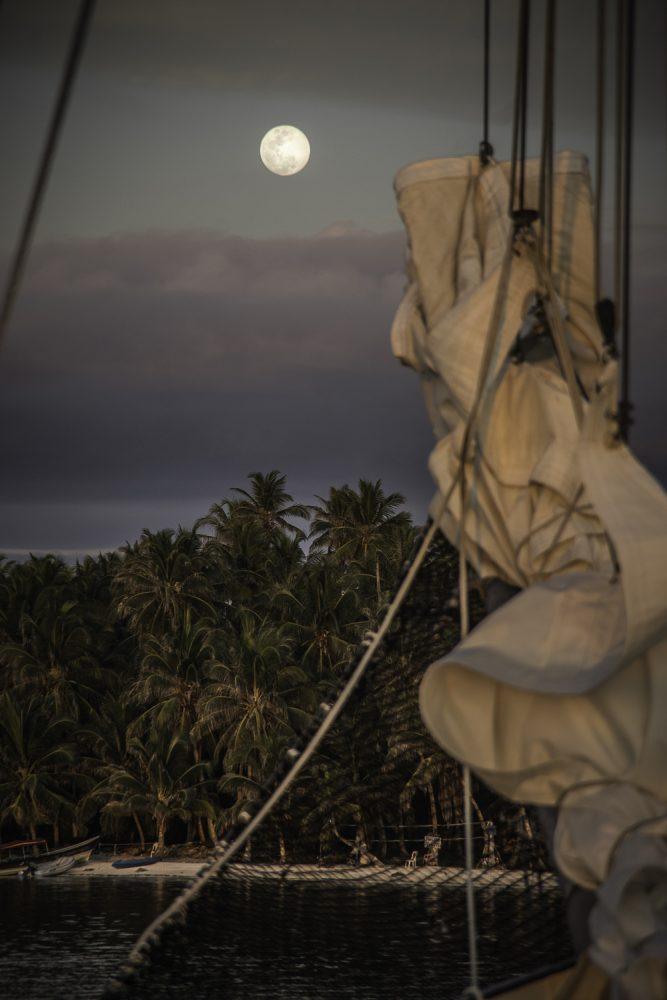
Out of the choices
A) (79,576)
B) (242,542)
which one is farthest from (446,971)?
(79,576)

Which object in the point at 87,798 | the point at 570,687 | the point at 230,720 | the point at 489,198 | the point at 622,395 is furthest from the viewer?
the point at 87,798

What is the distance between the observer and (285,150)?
76.4 ft

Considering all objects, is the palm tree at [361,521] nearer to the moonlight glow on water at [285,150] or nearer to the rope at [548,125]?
the moonlight glow on water at [285,150]

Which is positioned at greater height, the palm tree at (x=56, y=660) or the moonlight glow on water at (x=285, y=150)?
the moonlight glow on water at (x=285, y=150)

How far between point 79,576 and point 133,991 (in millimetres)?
38650

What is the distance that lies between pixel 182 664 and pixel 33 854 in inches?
346

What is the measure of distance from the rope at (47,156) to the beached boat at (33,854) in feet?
120

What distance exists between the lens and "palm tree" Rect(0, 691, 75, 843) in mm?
35156

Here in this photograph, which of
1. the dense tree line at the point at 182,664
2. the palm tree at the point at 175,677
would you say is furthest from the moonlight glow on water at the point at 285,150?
the palm tree at the point at 175,677

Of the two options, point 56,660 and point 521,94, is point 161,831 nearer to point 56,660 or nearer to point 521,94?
point 56,660

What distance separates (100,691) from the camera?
3856 centimetres

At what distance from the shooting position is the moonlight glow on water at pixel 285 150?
2286 cm

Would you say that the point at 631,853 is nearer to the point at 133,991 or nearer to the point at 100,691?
the point at 133,991

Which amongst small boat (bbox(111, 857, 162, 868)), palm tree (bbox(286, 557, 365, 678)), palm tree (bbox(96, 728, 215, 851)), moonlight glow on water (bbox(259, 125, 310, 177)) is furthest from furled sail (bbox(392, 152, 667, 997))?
small boat (bbox(111, 857, 162, 868))
